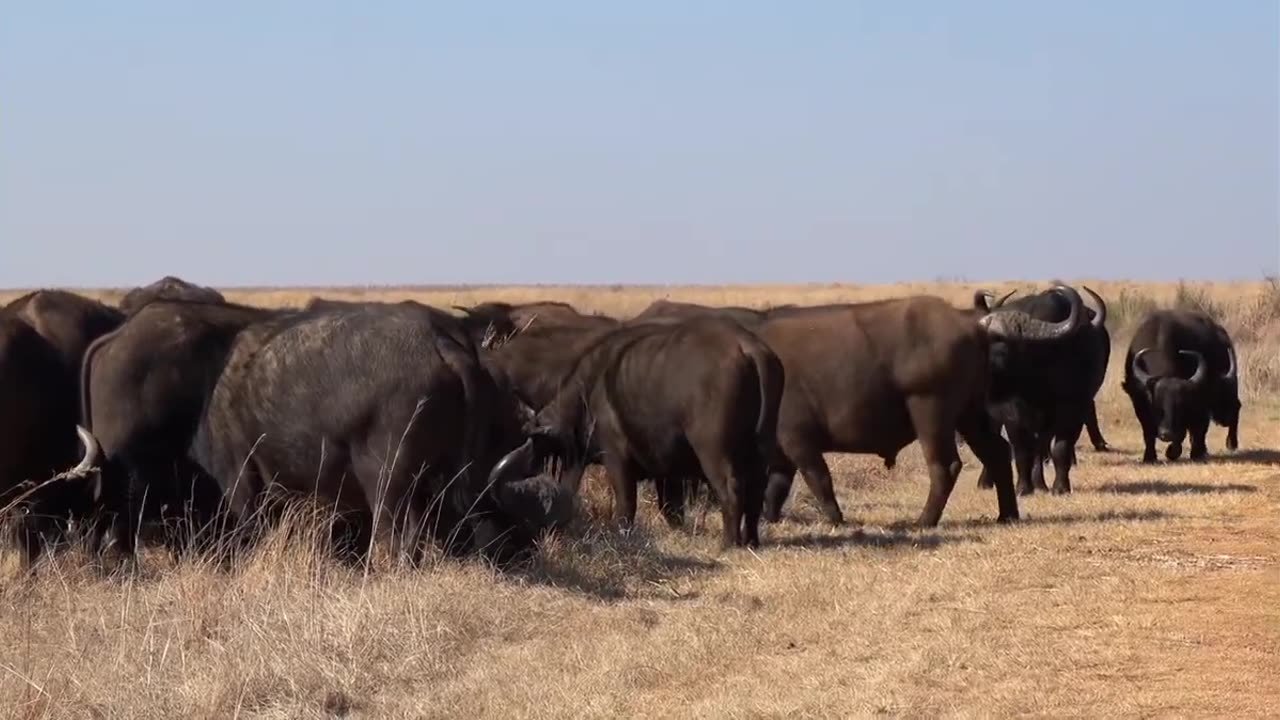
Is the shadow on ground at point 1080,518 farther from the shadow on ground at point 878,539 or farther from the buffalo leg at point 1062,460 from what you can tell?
the buffalo leg at point 1062,460

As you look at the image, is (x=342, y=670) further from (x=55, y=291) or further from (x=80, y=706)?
(x=55, y=291)

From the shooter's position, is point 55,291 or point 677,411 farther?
point 55,291

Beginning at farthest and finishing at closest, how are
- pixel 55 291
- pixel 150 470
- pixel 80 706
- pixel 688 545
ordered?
pixel 55 291
pixel 688 545
pixel 150 470
pixel 80 706

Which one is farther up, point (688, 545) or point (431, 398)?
point (431, 398)

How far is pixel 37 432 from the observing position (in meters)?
11.7

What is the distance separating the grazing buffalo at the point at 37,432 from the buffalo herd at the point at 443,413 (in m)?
0.01

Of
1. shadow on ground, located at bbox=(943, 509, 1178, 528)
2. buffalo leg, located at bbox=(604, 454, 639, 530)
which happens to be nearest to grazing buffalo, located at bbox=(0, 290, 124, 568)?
buffalo leg, located at bbox=(604, 454, 639, 530)

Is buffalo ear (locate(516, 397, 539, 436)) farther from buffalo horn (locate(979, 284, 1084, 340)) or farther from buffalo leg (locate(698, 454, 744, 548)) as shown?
buffalo horn (locate(979, 284, 1084, 340))

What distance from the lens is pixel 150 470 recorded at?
10977 mm

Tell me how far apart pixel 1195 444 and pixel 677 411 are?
390 inches

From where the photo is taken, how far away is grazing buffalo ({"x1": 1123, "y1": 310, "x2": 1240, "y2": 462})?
20.3 m

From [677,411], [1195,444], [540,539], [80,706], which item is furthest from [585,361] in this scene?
[1195,444]

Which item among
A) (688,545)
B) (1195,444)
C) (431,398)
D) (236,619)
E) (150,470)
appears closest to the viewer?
(236,619)

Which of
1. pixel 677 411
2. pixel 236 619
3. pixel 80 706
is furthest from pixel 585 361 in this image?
pixel 80 706
